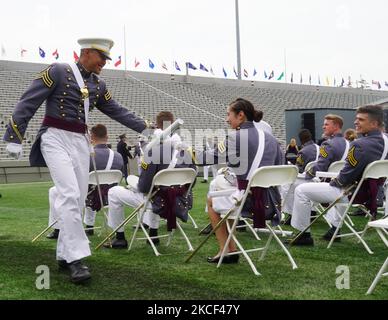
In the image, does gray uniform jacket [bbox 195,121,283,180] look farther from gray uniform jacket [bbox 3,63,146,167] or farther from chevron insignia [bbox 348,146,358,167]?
gray uniform jacket [bbox 3,63,146,167]

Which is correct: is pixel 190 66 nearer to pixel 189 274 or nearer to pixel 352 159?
pixel 352 159

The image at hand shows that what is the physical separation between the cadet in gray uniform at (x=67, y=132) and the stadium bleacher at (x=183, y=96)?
1823 centimetres

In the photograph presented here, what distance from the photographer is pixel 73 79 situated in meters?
4.74

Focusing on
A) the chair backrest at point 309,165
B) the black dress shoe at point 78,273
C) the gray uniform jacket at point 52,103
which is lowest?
the black dress shoe at point 78,273

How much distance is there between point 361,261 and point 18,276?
297 cm

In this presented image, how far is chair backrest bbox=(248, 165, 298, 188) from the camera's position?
463 cm

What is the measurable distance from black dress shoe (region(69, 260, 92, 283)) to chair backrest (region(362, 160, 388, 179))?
8.56 ft

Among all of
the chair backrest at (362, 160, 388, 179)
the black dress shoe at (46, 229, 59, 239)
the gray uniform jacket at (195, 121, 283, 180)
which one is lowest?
the black dress shoe at (46, 229, 59, 239)

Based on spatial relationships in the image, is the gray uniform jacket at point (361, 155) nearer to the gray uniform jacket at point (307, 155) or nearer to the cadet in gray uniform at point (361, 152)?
the cadet in gray uniform at point (361, 152)

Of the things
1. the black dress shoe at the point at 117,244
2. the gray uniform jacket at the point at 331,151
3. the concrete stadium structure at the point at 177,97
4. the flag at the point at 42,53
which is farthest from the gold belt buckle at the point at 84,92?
the flag at the point at 42,53

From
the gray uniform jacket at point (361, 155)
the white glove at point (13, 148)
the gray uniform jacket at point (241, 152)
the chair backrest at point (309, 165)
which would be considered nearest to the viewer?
the white glove at point (13, 148)

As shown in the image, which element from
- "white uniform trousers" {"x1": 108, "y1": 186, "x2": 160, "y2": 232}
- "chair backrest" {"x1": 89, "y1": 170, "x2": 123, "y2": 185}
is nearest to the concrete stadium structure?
"chair backrest" {"x1": 89, "y1": 170, "x2": 123, "y2": 185}

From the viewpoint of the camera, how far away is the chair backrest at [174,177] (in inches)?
212
